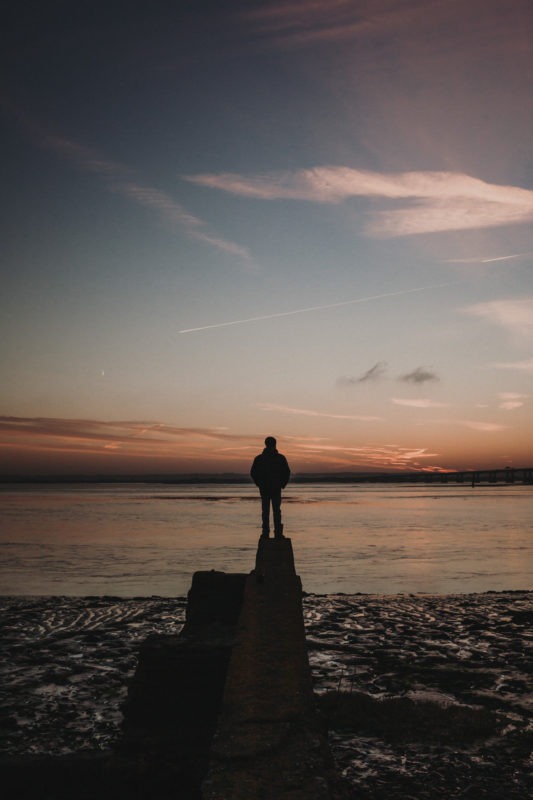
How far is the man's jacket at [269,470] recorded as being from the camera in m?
10.9

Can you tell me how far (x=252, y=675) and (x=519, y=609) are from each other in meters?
8.95

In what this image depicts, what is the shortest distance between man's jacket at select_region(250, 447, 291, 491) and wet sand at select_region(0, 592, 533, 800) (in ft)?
7.85

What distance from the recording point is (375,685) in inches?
281

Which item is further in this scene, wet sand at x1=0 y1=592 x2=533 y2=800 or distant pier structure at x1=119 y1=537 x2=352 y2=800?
wet sand at x1=0 y1=592 x2=533 y2=800

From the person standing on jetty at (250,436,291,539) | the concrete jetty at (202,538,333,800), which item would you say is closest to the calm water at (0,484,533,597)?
the person standing on jetty at (250,436,291,539)

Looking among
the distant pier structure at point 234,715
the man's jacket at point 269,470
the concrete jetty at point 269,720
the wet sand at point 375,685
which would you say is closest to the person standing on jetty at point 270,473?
the man's jacket at point 269,470

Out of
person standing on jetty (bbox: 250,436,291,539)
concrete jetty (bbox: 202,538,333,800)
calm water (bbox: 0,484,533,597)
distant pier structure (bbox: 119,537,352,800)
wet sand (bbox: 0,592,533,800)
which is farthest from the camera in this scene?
calm water (bbox: 0,484,533,597)

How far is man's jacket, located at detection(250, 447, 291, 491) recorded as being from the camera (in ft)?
35.7

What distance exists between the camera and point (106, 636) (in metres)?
9.70

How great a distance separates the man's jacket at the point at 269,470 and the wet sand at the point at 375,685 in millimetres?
2392

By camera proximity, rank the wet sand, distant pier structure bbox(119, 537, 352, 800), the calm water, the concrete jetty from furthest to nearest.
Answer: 1. the calm water
2. the wet sand
3. distant pier structure bbox(119, 537, 352, 800)
4. the concrete jetty

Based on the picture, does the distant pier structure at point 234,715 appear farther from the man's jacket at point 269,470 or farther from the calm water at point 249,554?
the calm water at point 249,554

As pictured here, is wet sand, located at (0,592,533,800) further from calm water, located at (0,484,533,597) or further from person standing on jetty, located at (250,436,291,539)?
calm water, located at (0,484,533,597)

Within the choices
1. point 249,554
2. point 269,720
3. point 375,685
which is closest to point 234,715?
point 269,720
